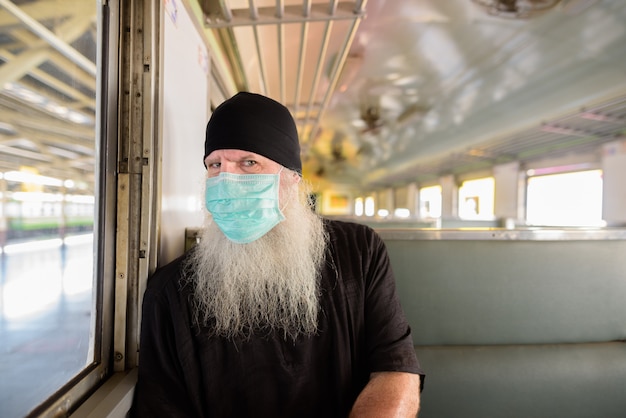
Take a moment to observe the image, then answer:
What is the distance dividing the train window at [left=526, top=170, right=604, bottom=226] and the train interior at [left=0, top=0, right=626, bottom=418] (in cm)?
215

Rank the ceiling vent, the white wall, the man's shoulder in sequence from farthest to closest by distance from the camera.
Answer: the ceiling vent
the white wall
the man's shoulder

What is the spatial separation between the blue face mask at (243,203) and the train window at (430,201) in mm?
8836

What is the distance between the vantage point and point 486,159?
6281 millimetres

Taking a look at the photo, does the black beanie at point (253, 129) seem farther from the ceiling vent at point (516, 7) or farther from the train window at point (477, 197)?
the train window at point (477, 197)

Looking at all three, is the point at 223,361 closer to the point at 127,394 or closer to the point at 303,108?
the point at 127,394

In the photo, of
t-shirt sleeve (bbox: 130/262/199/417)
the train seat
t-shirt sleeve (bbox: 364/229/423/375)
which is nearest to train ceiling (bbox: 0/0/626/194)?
t-shirt sleeve (bbox: 130/262/199/417)

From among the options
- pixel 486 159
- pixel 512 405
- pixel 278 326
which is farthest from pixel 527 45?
pixel 486 159

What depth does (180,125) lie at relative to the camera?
1.39m

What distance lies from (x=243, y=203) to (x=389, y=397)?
75cm

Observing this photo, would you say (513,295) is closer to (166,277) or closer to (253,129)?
(253,129)

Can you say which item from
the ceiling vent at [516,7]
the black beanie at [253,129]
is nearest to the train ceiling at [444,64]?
the ceiling vent at [516,7]

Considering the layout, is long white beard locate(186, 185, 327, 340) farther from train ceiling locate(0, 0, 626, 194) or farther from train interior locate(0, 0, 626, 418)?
train ceiling locate(0, 0, 626, 194)

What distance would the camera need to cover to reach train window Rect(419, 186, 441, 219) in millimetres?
9123

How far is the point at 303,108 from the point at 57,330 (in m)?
3.18
